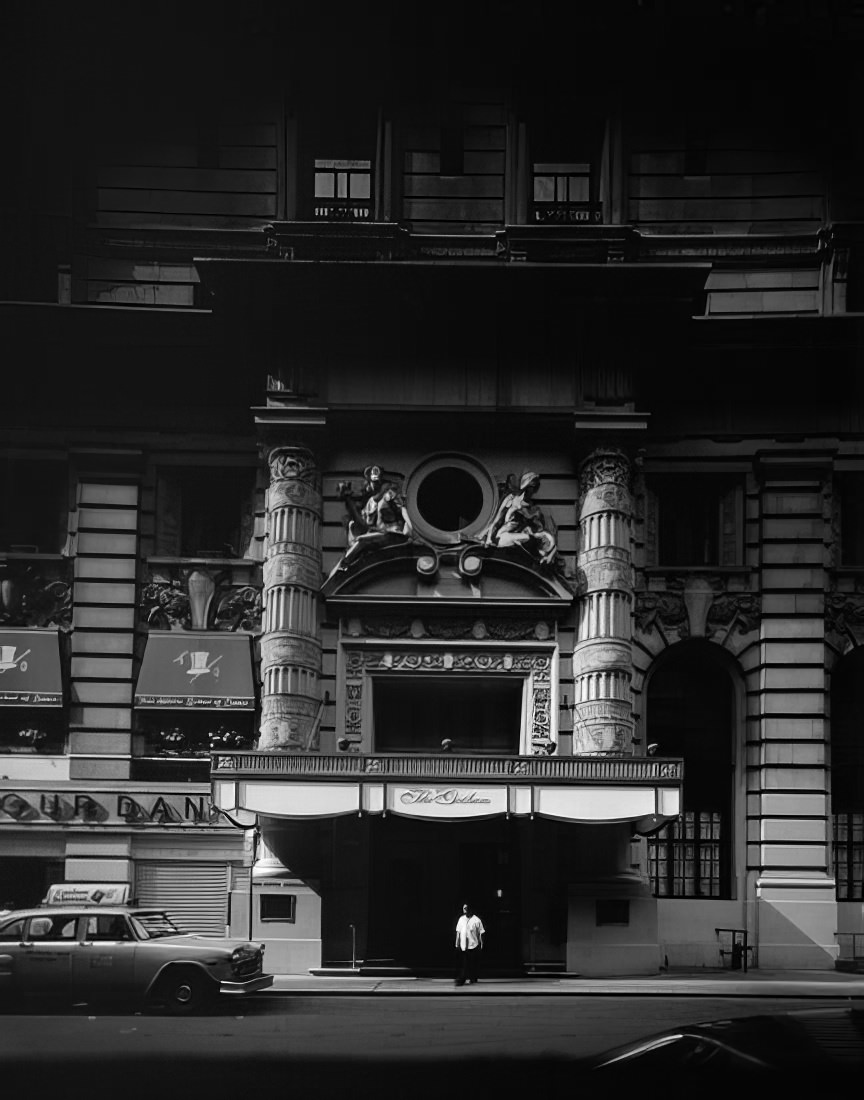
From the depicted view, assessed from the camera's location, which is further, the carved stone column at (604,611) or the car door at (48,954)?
the carved stone column at (604,611)

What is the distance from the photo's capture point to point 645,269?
26.7 meters

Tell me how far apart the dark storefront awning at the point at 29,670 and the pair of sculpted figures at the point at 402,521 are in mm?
5551

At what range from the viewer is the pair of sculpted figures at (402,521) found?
90.0 ft

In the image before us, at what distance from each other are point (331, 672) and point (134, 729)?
378 centimetres

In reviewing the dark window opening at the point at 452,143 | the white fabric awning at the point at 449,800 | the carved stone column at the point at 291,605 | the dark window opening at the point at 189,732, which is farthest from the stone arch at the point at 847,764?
the dark window opening at the point at 452,143

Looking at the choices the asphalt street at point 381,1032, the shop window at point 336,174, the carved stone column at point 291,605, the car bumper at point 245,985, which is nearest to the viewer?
the asphalt street at point 381,1032

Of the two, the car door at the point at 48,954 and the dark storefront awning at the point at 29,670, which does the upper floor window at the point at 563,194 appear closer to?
the dark storefront awning at the point at 29,670

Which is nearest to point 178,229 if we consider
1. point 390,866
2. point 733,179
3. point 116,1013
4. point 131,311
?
point 131,311

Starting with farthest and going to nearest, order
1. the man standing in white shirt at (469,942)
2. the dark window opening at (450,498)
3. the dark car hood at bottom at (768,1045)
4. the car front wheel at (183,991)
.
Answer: the dark window opening at (450,498)
the man standing in white shirt at (469,942)
the car front wheel at (183,991)
the dark car hood at bottom at (768,1045)

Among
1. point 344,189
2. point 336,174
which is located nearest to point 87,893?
point 344,189

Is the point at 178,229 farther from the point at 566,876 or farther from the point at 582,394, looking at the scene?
the point at 566,876

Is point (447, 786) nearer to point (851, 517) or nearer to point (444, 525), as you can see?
point (444, 525)

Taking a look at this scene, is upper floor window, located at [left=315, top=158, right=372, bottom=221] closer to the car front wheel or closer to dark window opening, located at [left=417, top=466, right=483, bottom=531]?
dark window opening, located at [left=417, top=466, right=483, bottom=531]

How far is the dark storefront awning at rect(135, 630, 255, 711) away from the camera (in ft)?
89.1
